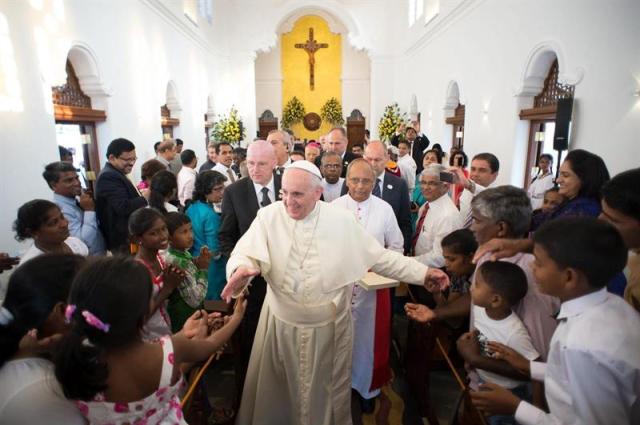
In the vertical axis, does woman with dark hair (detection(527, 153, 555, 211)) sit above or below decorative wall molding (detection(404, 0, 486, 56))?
below

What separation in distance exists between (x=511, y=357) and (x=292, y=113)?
1770cm

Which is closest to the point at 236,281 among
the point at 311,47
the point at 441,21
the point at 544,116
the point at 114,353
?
the point at 114,353

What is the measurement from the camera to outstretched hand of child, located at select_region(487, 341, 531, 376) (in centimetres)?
182

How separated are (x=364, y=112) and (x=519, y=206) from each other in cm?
1751

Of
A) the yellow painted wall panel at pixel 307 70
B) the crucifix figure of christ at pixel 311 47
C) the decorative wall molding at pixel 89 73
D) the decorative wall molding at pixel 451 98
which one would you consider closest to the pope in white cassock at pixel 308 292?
the decorative wall molding at pixel 89 73

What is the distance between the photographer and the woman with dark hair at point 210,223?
3898 millimetres

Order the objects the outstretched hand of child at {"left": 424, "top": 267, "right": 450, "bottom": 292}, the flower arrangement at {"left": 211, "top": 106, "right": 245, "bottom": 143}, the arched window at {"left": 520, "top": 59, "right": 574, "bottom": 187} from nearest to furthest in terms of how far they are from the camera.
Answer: the outstretched hand of child at {"left": 424, "top": 267, "right": 450, "bottom": 292} < the arched window at {"left": 520, "top": 59, "right": 574, "bottom": 187} < the flower arrangement at {"left": 211, "top": 106, "right": 245, "bottom": 143}

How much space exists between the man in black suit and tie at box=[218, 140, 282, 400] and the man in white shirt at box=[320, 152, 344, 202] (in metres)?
1.02

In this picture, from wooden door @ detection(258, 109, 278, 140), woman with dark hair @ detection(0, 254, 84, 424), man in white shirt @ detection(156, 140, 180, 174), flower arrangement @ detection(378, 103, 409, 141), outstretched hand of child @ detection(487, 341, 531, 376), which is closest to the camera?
woman with dark hair @ detection(0, 254, 84, 424)

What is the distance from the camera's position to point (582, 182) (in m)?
2.78

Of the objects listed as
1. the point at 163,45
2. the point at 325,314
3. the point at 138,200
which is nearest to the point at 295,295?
the point at 325,314

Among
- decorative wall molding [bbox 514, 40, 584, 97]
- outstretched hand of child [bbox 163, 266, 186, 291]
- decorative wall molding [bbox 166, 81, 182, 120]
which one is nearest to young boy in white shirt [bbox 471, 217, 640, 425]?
outstretched hand of child [bbox 163, 266, 186, 291]

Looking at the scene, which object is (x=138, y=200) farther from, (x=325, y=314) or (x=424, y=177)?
(x=424, y=177)

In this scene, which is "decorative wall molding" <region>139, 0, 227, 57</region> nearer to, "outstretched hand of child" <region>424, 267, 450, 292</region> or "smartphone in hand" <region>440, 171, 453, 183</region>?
"smartphone in hand" <region>440, 171, 453, 183</region>
